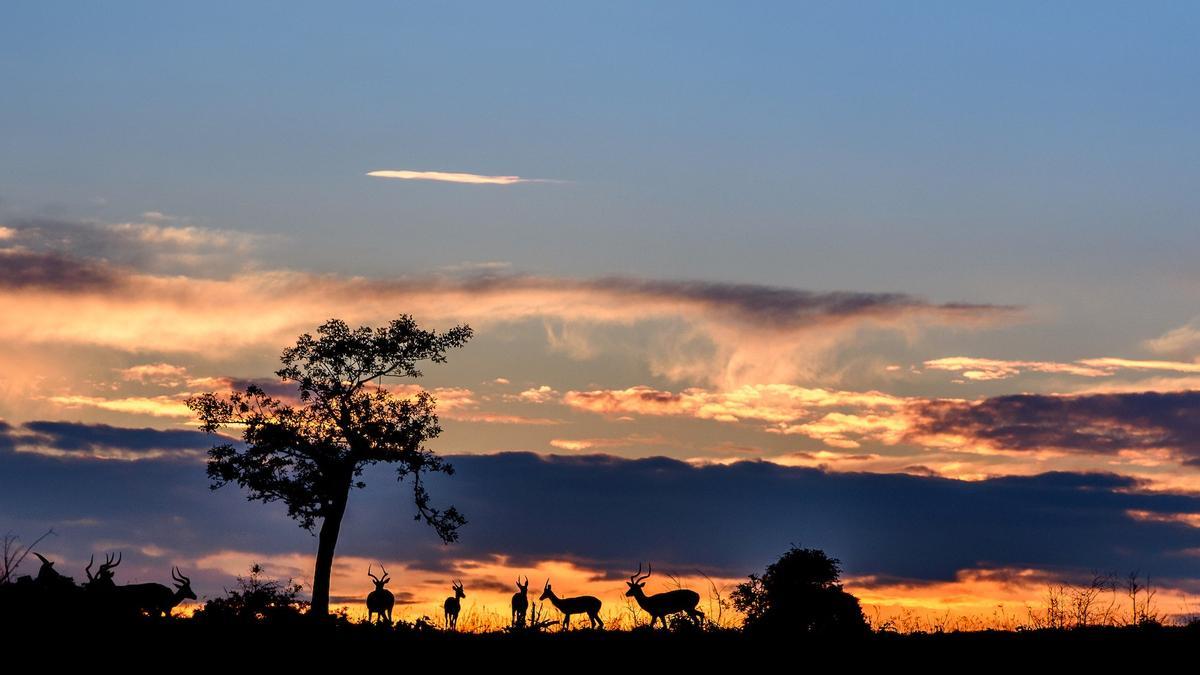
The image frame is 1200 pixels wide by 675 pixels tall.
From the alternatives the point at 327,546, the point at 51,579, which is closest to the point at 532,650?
the point at 51,579

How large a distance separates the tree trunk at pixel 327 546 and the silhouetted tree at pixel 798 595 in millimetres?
14395

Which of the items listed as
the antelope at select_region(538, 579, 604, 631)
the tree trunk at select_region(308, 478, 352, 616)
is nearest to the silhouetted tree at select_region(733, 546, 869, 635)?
the antelope at select_region(538, 579, 604, 631)

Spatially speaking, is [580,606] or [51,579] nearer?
[51,579]

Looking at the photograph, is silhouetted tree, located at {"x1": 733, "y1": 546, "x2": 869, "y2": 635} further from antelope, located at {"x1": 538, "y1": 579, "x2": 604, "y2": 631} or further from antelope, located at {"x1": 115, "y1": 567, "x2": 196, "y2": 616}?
antelope, located at {"x1": 115, "y1": 567, "x2": 196, "y2": 616}

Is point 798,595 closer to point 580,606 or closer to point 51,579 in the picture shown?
point 580,606

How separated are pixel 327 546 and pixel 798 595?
1650 centimetres

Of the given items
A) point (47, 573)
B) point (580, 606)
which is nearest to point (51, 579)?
point (47, 573)

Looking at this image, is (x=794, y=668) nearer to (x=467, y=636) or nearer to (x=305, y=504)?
(x=467, y=636)

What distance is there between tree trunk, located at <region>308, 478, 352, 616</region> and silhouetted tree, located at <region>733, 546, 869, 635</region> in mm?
14395

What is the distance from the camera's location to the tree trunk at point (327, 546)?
161ft

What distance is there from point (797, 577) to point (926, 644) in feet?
41.6

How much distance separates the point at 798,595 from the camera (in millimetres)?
43219

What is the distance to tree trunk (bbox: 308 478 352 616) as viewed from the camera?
161 ft

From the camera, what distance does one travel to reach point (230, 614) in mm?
31953
